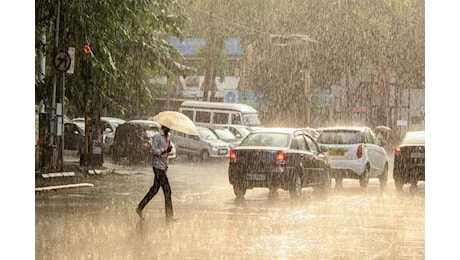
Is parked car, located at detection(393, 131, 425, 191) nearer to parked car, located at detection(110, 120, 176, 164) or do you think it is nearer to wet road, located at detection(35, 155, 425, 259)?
wet road, located at detection(35, 155, 425, 259)

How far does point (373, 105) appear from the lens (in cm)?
3506

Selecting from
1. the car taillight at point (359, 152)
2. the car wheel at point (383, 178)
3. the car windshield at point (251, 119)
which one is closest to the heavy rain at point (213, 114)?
the car wheel at point (383, 178)

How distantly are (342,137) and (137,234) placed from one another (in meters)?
8.51

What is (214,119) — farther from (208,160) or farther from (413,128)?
(413,128)

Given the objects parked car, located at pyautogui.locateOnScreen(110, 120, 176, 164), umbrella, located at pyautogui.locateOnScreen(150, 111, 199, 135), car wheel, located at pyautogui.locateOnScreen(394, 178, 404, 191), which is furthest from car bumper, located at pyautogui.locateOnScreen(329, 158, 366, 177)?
umbrella, located at pyautogui.locateOnScreen(150, 111, 199, 135)

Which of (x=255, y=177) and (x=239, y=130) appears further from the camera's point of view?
(x=239, y=130)

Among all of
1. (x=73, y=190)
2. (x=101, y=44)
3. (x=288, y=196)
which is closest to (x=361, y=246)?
(x=288, y=196)

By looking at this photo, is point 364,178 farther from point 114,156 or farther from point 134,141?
point 114,156

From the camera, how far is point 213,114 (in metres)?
30.5

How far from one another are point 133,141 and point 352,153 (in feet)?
25.3

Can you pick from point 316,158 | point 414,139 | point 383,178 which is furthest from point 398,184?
point 316,158

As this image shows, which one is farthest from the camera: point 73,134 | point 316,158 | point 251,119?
point 251,119

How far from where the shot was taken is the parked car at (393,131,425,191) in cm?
1700
